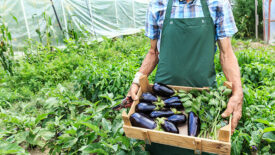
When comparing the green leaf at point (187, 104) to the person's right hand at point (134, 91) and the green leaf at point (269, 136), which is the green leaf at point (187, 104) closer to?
the person's right hand at point (134, 91)

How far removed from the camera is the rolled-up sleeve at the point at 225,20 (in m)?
1.61

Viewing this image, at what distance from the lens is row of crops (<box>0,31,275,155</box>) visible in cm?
170

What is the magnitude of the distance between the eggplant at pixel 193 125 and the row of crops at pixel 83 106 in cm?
48

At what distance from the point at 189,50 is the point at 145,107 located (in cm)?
64

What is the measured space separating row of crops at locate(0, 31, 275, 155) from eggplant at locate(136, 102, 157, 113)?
0.82ft

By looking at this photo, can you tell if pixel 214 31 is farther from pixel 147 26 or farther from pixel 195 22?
pixel 147 26

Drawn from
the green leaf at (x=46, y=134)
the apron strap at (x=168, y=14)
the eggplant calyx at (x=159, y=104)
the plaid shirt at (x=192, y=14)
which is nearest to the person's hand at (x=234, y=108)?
the eggplant calyx at (x=159, y=104)

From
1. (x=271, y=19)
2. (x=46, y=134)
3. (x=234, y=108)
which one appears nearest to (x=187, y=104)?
(x=234, y=108)

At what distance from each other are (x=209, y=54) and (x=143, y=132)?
2.96ft

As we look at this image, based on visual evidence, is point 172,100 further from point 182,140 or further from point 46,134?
point 46,134

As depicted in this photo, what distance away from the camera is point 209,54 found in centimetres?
171

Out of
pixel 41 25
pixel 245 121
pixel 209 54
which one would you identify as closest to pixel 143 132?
pixel 209 54

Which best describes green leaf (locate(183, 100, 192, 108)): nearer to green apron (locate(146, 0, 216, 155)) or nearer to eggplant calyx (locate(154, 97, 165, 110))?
eggplant calyx (locate(154, 97, 165, 110))

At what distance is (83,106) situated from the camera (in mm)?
3109
